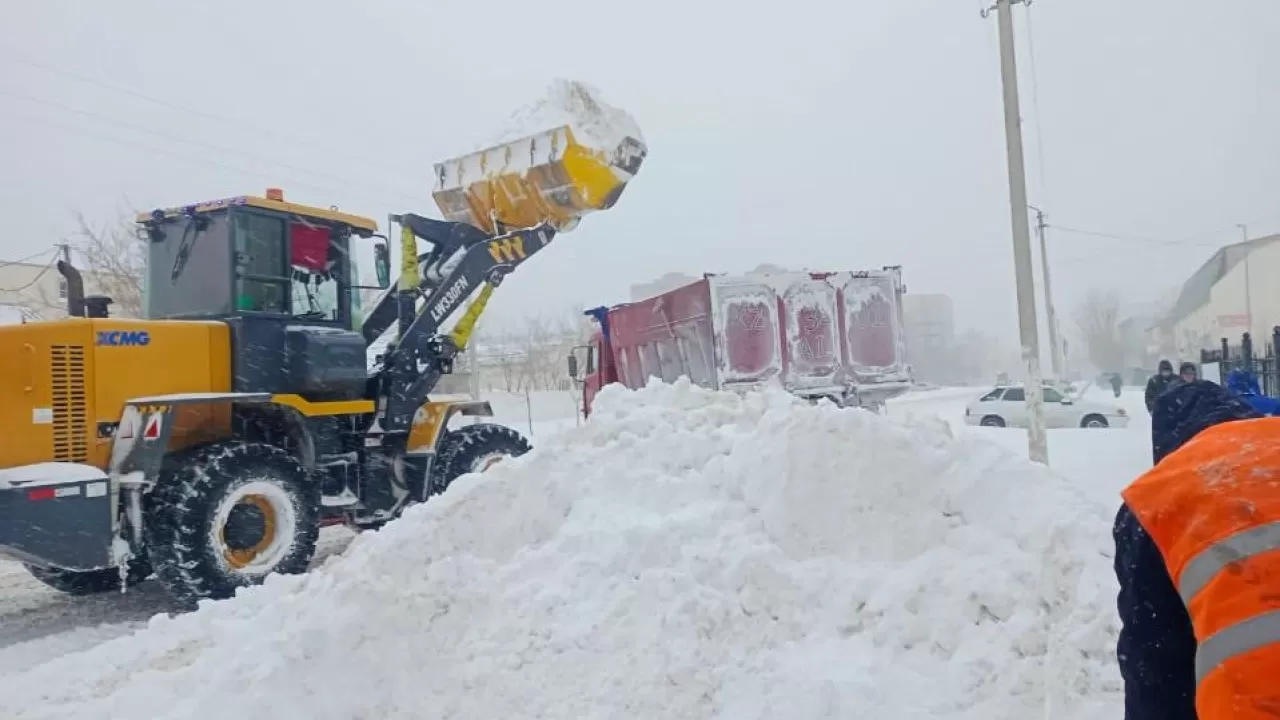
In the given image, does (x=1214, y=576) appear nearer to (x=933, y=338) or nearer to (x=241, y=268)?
(x=241, y=268)

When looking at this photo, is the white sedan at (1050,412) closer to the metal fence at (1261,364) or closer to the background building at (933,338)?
the metal fence at (1261,364)

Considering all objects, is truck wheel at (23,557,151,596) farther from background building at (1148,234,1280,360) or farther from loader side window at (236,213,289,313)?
background building at (1148,234,1280,360)

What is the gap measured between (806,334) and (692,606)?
9247 millimetres

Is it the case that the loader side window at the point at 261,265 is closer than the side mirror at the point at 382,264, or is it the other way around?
the loader side window at the point at 261,265

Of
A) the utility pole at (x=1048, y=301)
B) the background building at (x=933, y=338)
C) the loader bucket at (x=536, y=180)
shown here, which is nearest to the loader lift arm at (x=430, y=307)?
the loader bucket at (x=536, y=180)

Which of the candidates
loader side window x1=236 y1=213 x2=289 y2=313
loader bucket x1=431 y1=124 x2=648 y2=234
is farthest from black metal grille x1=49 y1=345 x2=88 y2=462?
loader bucket x1=431 y1=124 x2=648 y2=234

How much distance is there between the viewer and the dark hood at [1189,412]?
1618 millimetres

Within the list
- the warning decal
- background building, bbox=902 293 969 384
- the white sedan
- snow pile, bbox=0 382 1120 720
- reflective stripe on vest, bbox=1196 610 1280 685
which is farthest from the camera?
background building, bbox=902 293 969 384

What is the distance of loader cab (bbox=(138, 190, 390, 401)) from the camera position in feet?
22.9

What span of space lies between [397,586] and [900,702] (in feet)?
7.97

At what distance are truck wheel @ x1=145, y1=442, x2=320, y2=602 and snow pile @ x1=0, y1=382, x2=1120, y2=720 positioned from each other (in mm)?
764

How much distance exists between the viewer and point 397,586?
4.45 meters

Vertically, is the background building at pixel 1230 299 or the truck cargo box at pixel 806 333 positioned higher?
the background building at pixel 1230 299

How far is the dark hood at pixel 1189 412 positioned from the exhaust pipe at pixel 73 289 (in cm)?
716
